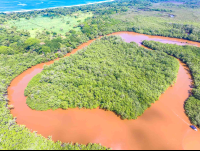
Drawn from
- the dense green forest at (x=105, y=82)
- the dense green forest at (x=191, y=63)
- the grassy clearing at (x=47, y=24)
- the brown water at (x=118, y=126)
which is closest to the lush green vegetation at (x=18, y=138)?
the brown water at (x=118, y=126)

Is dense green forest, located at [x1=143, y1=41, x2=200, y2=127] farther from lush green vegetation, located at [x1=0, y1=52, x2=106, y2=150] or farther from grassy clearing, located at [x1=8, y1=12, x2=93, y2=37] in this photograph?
grassy clearing, located at [x1=8, y1=12, x2=93, y2=37]

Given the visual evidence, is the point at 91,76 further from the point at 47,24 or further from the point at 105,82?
the point at 47,24

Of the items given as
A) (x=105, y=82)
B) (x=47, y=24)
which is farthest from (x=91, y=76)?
(x=47, y=24)

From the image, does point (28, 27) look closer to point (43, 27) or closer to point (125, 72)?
point (43, 27)

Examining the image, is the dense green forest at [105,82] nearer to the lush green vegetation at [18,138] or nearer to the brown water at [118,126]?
the brown water at [118,126]

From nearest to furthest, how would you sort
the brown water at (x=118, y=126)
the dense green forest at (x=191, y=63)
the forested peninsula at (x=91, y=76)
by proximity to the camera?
the brown water at (x=118, y=126) < the forested peninsula at (x=91, y=76) < the dense green forest at (x=191, y=63)
